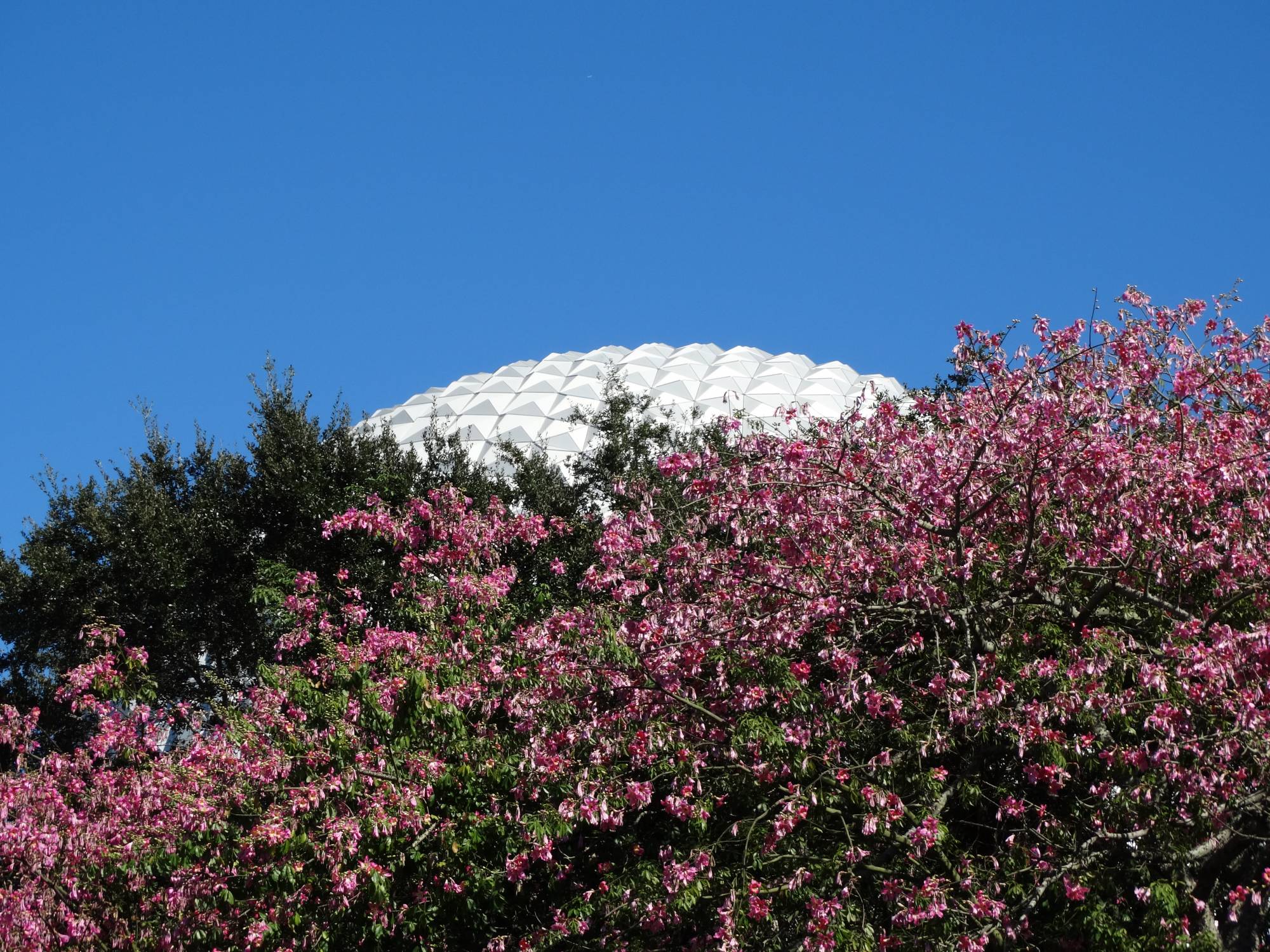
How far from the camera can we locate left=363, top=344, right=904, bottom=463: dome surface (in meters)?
39.0

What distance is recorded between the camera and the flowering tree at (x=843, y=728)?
10336 millimetres

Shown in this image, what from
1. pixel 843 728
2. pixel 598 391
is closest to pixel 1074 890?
pixel 843 728

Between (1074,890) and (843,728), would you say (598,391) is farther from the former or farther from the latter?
(1074,890)

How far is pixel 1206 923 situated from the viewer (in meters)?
10.6

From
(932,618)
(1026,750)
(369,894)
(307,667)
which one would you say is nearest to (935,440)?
(932,618)

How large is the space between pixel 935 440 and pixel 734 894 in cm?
523

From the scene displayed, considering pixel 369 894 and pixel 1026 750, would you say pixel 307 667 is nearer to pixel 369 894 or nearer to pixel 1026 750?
pixel 369 894

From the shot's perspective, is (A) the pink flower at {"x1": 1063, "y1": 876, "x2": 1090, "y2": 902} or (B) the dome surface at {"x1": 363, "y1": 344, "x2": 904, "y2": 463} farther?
(B) the dome surface at {"x1": 363, "y1": 344, "x2": 904, "y2": 463}

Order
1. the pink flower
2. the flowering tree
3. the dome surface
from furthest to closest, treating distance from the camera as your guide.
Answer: the dome surface → the flowering tree → the pink flower

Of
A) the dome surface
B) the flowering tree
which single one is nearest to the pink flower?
the flowering tree

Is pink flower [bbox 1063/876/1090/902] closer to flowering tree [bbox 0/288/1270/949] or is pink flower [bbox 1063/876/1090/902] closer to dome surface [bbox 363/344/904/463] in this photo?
flowering tree [bbox 0/288/1270/949]

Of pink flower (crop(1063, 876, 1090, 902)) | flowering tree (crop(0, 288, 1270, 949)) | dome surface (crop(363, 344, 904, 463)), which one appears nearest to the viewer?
pink flower (crop(1063, 876, 1090, 902))

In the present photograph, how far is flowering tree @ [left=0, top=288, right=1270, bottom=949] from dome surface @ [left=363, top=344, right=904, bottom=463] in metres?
23.0

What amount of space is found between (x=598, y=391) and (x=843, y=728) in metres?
30.7
